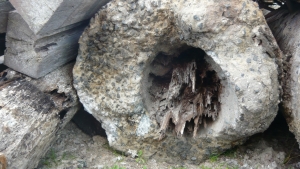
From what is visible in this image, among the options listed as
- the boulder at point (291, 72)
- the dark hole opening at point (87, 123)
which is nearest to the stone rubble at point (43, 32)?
the dark hole opening at point (87, 123)

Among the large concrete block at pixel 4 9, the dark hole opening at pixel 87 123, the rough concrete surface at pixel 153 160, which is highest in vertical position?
the large concrete block at pixel 4 9

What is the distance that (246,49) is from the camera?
7.36 ft

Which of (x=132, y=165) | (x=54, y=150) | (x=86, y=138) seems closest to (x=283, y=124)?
(x=132, y=165)

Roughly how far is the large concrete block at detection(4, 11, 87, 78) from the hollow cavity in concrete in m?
0.74

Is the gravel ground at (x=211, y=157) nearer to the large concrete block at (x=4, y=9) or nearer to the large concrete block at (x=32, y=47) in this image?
the large concrete block at (x=32, y=47)

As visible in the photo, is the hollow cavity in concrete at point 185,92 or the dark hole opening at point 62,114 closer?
the hollow cavity in concrete at point 185,92

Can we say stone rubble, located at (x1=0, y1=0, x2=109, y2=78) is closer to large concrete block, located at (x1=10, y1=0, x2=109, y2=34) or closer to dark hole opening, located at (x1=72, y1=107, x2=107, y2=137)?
large concrete block, located at (x1=10, y1=0, x2=109, y2=34)

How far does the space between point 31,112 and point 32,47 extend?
46cm

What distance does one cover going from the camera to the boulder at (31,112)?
2258mm

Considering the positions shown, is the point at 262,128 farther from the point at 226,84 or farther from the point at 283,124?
the point at 283,124

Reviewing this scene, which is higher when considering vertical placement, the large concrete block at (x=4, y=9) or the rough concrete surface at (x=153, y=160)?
the large concrete block at (x=4, y=9)

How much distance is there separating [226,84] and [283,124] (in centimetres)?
93

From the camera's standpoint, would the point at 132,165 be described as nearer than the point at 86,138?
Yes

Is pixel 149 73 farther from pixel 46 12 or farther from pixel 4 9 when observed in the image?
pixel 4 9
